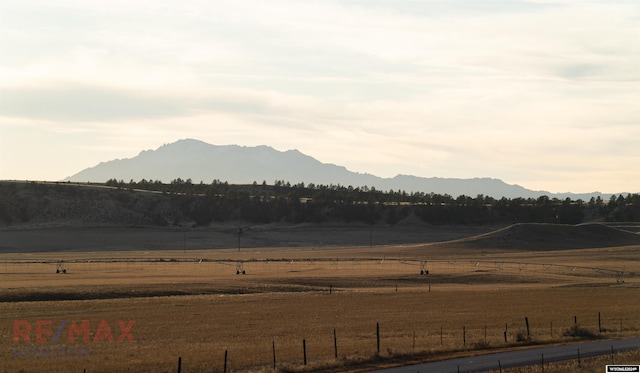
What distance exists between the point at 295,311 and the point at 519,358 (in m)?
25.7

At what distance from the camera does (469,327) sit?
54094mm

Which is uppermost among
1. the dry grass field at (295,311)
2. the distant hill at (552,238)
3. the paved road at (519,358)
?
the distant hill at (552,238)

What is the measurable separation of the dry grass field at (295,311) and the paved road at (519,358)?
178cm

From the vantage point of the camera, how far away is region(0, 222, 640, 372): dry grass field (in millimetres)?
41938

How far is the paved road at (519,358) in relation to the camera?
3767cm

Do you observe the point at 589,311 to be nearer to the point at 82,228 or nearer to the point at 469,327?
the point at 469,327

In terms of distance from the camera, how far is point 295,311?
63.2 metres

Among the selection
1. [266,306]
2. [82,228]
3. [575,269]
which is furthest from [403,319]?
[82,228]
